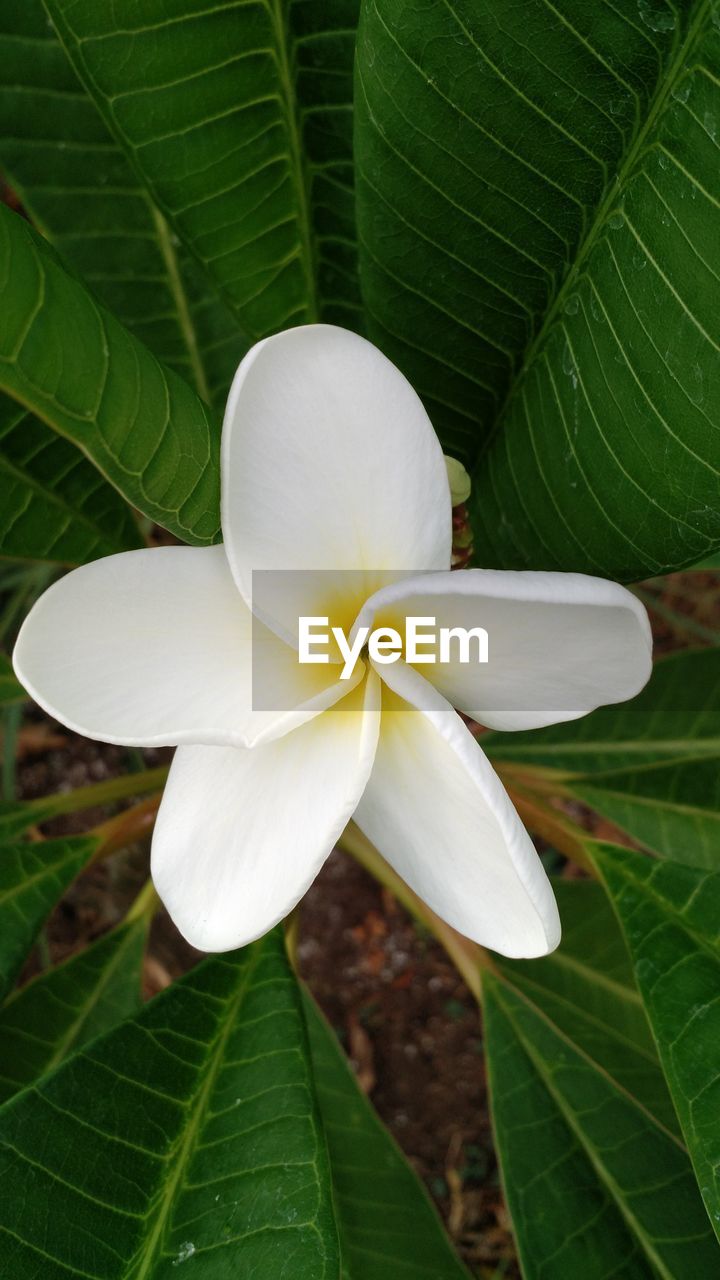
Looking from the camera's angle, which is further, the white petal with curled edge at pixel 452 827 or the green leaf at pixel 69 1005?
the green leaf at pixel 69 1005

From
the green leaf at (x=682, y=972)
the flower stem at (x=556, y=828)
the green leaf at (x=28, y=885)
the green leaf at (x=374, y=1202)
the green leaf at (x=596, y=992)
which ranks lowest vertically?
the green leaf at (x=374, y=1202)

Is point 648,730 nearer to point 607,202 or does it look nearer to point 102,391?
point 607,202

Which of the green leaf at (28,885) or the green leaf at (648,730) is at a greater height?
the green leaf at (648,730)

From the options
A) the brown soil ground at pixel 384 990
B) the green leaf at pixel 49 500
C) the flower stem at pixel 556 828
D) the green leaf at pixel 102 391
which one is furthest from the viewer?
the brown soil ground at pixel 384 990

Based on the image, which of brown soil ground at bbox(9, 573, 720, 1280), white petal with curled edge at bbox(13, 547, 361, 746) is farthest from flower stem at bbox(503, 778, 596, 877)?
brown soil ground at bbox(9, 573, 720, 1280)

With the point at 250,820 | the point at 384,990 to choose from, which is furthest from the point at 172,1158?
the point at 384,990

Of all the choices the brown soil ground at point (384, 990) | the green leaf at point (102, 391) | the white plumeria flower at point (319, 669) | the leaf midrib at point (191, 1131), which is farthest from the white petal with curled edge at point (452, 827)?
the brown soil ground at point (384, 990)

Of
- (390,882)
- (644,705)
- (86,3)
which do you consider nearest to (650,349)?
(86,3)

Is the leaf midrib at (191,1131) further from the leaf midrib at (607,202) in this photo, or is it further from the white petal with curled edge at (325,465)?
the leaf midrib at (607,202)
